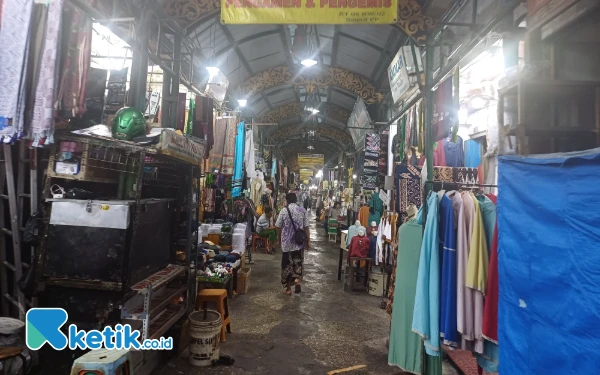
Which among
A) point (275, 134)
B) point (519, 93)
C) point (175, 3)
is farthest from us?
point (275, 134)

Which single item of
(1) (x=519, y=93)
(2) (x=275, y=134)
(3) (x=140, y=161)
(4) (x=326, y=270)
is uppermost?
(2) (x=275, y=134)

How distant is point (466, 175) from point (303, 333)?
11.0 feet

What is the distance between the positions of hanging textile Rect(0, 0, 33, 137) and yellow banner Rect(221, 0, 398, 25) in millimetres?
2593

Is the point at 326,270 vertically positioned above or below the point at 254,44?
below

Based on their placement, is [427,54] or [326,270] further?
[326,270]

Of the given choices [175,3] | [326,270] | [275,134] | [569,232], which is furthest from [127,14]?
[275,134]

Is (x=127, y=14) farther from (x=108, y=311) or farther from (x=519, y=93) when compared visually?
(x=519, y=93)

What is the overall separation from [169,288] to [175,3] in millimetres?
4024

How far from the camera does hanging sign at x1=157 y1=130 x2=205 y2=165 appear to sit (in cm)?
352

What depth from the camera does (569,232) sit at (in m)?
1.83

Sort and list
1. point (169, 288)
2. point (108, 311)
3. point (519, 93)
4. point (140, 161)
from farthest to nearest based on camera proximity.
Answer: point (169, 288), point (140, 161), point (108, 311), point (519, 93)

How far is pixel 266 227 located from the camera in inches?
460

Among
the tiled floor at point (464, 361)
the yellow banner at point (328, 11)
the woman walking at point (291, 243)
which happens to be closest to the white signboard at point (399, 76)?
the yellow banner at point (328, 11)

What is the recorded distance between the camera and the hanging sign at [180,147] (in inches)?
139
